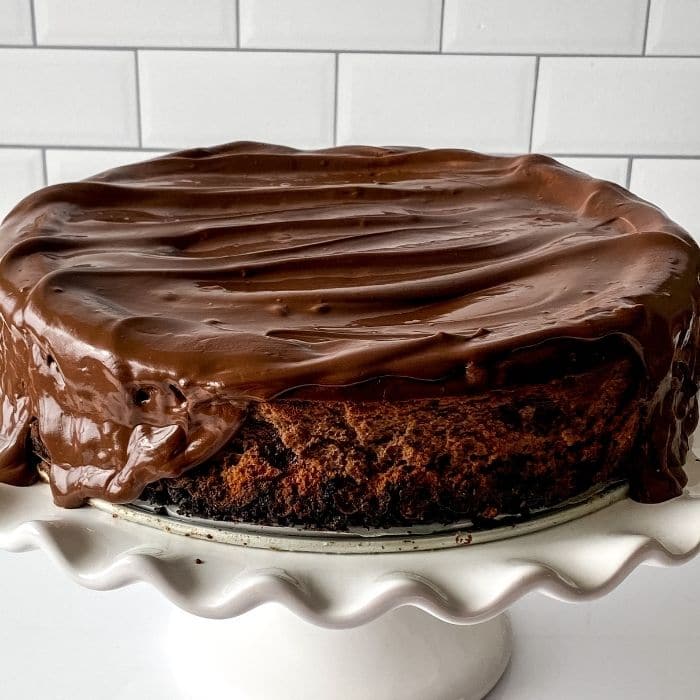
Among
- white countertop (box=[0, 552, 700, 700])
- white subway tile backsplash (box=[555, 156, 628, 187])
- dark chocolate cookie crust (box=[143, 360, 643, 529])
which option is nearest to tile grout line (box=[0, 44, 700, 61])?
white subway tile backsplash (box=[555, 156, 628, 187])

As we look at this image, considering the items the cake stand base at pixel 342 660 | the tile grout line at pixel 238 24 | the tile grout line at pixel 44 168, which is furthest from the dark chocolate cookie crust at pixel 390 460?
the tile grout line at pixel 44 168

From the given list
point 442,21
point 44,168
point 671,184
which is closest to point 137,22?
point 44,168

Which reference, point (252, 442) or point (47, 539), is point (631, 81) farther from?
point (47, 539)

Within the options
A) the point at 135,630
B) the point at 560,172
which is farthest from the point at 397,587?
the point at 560,172

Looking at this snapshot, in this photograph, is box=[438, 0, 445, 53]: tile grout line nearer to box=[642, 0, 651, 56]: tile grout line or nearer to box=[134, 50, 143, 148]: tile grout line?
box=[642, 0, 651, 56]: tile grout line

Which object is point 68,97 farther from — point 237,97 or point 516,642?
point 516,642

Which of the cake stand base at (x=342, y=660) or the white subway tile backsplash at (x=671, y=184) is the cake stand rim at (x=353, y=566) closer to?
the cake stand base at (x=342, y=660)
